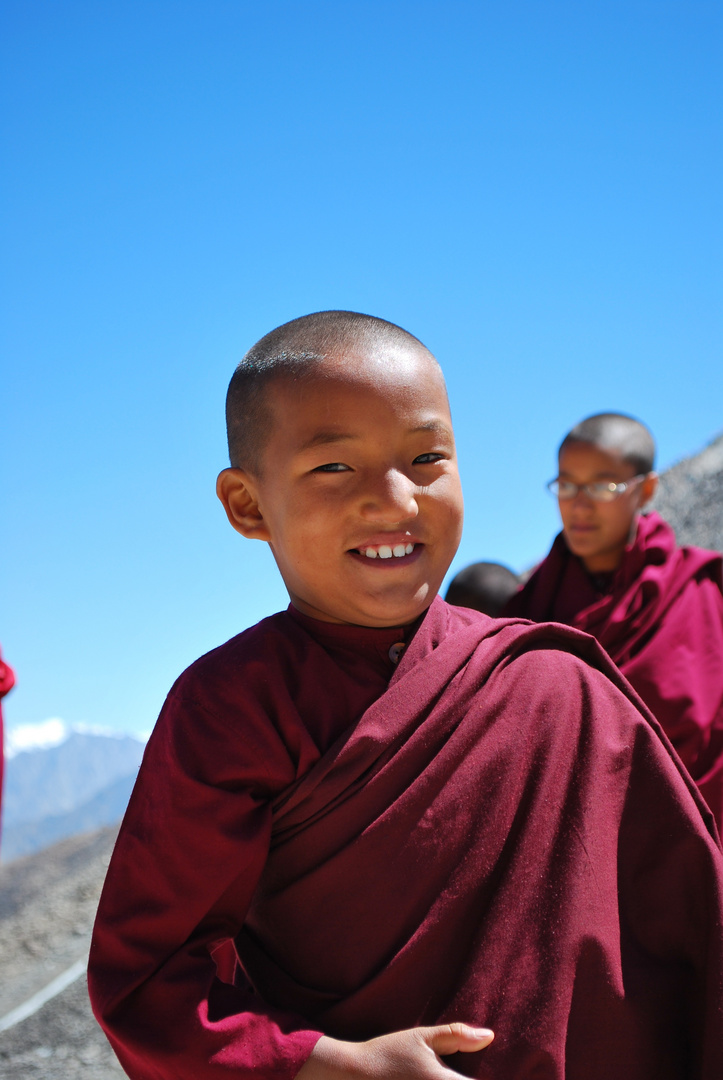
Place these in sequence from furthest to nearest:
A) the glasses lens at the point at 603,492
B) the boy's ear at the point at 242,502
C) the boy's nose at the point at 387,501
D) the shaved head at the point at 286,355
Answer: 1. the glasses lens at the point at 603,492
2. the boy's ear at the point at 242,502
3. the shaved head at the point at 286,355
4. the boy's nose at the point at 387,501

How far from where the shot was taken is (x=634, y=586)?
349cm

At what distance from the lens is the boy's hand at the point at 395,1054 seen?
50.5 inches

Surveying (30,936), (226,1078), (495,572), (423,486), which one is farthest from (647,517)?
(30,936)

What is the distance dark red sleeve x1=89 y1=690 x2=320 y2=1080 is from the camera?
1315 mm

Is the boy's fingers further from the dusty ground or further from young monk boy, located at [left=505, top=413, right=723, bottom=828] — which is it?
the dusty ground

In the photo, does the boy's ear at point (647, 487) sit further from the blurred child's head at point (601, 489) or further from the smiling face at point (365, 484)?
the smiling face at point (365, 484)

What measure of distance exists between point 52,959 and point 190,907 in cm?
492

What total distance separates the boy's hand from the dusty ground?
11.4ft

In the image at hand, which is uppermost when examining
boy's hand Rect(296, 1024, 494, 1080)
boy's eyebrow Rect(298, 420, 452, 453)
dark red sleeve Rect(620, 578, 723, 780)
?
boy's eyebrow Rect(298, 420, 452, 453)

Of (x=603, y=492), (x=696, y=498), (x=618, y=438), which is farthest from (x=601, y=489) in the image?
(x=696, y=498)

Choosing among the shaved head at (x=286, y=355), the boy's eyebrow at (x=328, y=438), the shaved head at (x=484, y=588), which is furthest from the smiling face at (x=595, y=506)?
the boy's eyebrow at (x=328, y=438)

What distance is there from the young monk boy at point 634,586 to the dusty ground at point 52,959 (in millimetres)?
2913

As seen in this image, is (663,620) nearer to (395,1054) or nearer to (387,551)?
(387,551)

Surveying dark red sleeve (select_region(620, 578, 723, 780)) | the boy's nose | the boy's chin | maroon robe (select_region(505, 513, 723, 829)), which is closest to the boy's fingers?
the boy's chin
